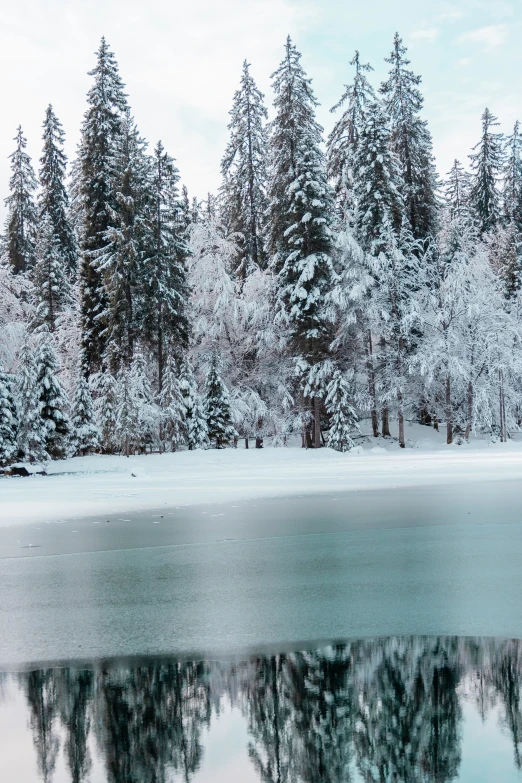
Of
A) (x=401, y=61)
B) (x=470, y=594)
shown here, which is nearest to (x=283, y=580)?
(x=470, y=594)

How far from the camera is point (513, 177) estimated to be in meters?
68.7

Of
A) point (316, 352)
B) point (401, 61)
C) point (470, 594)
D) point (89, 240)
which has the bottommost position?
point (470, 594)

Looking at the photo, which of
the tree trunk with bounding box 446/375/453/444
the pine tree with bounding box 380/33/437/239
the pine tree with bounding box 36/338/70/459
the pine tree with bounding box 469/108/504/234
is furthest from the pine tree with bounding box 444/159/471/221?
the pine tree with bounding box 36/338/70/459

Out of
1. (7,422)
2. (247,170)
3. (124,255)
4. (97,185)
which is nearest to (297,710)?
(7,422)

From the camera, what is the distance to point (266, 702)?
16.0 ft

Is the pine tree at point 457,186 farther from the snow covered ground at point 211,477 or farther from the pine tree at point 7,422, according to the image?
the pine tree at point 7,422

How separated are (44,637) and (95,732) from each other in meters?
2.38

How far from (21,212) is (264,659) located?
6213 centimetres

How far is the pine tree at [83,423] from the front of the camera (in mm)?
32156

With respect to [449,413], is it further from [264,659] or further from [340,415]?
[264,659]

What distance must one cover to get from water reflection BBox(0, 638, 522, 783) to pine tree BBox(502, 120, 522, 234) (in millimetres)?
65663

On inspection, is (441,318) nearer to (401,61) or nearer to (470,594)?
(401,61)

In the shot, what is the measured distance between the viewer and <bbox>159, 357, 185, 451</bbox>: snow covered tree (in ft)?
118

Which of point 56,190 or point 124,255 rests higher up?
point 56,190
